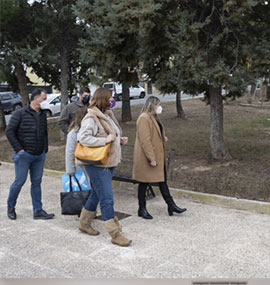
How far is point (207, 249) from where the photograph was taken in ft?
15.6

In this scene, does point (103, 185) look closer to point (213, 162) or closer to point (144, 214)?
point (144, 214)

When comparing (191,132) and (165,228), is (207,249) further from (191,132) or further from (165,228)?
(191,132)

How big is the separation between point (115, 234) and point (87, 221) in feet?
1.78

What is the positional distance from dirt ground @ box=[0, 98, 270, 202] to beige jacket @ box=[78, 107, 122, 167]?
2487 mm

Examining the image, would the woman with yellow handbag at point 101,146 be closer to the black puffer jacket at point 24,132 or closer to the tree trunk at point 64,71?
the black puffer jacket at point 24,132

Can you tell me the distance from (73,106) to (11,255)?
8.36 feet

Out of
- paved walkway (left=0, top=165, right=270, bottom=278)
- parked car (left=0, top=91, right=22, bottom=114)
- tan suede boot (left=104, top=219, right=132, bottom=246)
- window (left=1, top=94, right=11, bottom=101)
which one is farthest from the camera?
window (left=1, top=94, right=11, bottom=101)

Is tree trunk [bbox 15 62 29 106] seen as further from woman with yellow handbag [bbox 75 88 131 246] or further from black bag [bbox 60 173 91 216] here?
woman with yellow handbag [bbox 75 88 131 246]

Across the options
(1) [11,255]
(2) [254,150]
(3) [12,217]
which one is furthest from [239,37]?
(1) [11,255]

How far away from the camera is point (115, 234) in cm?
488

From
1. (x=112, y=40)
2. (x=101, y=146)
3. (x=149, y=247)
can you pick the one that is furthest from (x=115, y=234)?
(x=112, y=40)

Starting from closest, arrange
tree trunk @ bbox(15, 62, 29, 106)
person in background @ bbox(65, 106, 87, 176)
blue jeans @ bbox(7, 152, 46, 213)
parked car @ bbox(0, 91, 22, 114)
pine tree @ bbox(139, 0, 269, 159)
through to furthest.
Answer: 1. person in background @ bbox(65, 106, 87, 176)
2. blue jeans @ bbox(7, 152, 46, 213)
3. pine tree @ bbox(139, 0, 269, 159)
4. tree trunk @ bbox(15, 62, 29, 106)
5. parked car @ bbox(0, 91, 22, 114)

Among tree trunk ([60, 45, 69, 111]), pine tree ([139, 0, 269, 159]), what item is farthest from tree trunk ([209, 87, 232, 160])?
tree trunk ([60, 45, 69, 111])

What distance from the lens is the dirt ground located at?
719cm
